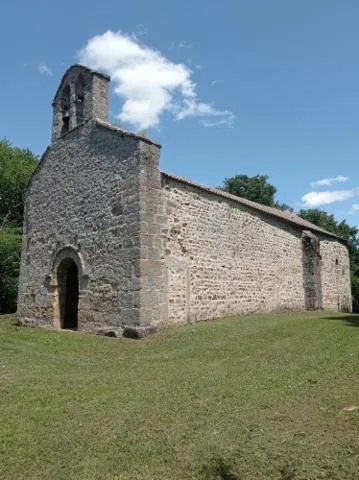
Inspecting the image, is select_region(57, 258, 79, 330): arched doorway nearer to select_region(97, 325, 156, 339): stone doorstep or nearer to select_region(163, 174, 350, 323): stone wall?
select_region(97, 325, 156, 339): stone doorstep

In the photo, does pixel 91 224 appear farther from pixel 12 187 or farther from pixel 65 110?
pixel 12 187

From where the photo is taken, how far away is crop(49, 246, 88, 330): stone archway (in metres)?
15.0

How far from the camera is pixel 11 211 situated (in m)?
32.7

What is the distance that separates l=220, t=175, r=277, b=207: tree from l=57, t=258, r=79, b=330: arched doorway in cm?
2555

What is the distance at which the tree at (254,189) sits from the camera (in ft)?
127

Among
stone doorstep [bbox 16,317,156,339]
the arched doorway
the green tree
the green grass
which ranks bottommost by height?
the green grass

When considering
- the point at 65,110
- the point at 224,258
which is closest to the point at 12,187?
the point at 65,110

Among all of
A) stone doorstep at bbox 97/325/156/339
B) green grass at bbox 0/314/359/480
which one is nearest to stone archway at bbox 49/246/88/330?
stone doorstep at bbox 97/325/156/339

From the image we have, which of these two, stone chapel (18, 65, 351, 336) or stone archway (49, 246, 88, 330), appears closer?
stone chapel (18, 65, 351, 336)

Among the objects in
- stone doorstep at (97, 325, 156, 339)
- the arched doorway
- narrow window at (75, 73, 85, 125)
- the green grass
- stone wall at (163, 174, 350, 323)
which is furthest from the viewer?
the arched doorway

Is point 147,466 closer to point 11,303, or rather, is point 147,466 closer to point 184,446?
point 184,446

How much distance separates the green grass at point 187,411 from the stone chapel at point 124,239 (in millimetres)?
2863

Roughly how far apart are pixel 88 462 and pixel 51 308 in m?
11.3

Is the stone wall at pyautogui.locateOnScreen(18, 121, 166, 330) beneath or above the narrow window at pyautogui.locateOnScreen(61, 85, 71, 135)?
beneath
